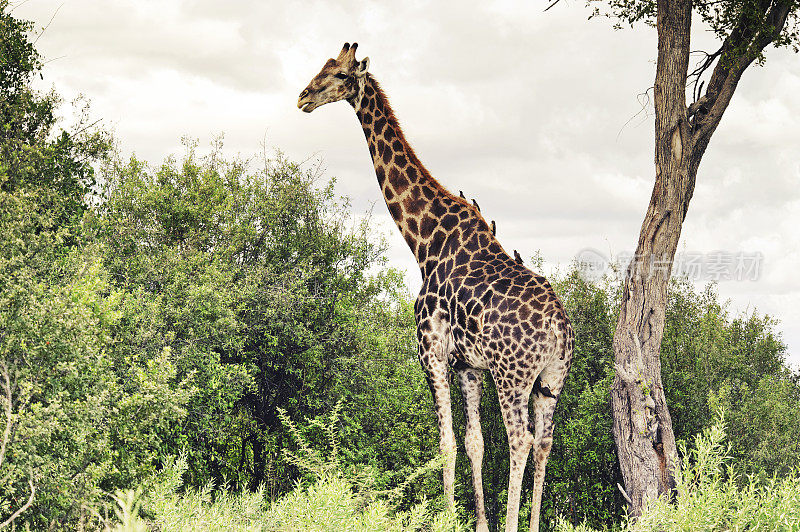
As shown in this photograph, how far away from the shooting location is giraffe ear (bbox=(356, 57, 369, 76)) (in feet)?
35.9

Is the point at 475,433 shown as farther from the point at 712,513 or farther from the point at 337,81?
the point at 337,81

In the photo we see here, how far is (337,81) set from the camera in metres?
10.9

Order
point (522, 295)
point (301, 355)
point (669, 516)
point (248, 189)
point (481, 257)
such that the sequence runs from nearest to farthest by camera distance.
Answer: point (669, 516) < point (522, 295) < point (481, 257) < point (301, 355) < point (248, 189)

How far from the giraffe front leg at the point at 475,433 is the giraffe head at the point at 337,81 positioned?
4557mm

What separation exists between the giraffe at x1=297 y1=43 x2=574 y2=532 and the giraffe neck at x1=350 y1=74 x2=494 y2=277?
0.02 meters

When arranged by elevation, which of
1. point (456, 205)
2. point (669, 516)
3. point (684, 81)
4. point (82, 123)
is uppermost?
point (684, 81)

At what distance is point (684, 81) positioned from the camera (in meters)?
10.9

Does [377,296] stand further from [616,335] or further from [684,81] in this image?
[684,81]

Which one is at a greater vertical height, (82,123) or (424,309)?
(82,123)

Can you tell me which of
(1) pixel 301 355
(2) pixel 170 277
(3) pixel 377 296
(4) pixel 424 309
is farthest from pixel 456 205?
(2) pixel 170 277

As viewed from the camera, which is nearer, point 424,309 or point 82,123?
point 424,309

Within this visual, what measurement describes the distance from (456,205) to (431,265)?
0.99 m

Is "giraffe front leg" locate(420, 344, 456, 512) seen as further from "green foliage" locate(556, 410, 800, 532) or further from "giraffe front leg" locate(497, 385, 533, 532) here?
"green foliage" locate(556, 410, 800, 532)

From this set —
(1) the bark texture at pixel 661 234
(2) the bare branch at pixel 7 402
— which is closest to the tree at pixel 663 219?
(1) the bark texture at pixel 661 234
